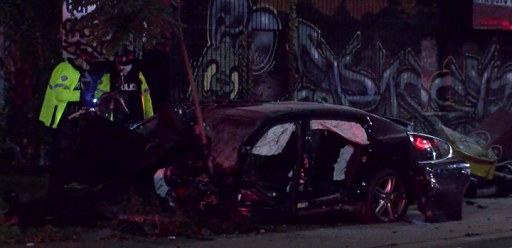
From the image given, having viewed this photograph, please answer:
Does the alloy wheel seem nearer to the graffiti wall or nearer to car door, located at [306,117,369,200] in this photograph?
car door, located at [306,117,369,200]

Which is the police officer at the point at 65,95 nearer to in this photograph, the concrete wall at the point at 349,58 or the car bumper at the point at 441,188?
the concrete wall at the point at 349,58

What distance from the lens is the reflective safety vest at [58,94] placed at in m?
13.2

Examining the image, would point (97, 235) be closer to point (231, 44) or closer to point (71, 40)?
point (71, 40)

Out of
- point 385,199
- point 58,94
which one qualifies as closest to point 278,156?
point 385,199

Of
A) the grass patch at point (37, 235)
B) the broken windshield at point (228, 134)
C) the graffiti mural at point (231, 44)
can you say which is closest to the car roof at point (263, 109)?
the broken windshield at point (228, 134)

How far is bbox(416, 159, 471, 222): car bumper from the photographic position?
11.4 meters

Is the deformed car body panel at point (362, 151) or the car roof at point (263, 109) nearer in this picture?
the deformed car body panel at point (362, 151)

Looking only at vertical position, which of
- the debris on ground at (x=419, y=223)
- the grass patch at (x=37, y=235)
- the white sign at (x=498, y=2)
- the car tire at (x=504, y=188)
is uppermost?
the white sign at (x=498, y=2)

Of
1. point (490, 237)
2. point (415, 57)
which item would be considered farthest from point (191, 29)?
point (490, 237)

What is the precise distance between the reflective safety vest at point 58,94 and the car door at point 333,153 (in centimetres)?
421

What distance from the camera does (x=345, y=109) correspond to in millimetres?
11133

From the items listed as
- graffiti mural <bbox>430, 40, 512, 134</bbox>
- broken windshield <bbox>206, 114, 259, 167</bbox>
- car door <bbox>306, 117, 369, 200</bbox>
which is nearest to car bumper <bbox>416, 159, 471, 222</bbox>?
car door <bbox>306, 117, 369, 200</bbox>

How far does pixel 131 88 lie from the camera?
13891 millimetres

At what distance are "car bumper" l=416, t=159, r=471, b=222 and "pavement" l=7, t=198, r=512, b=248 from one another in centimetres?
17
